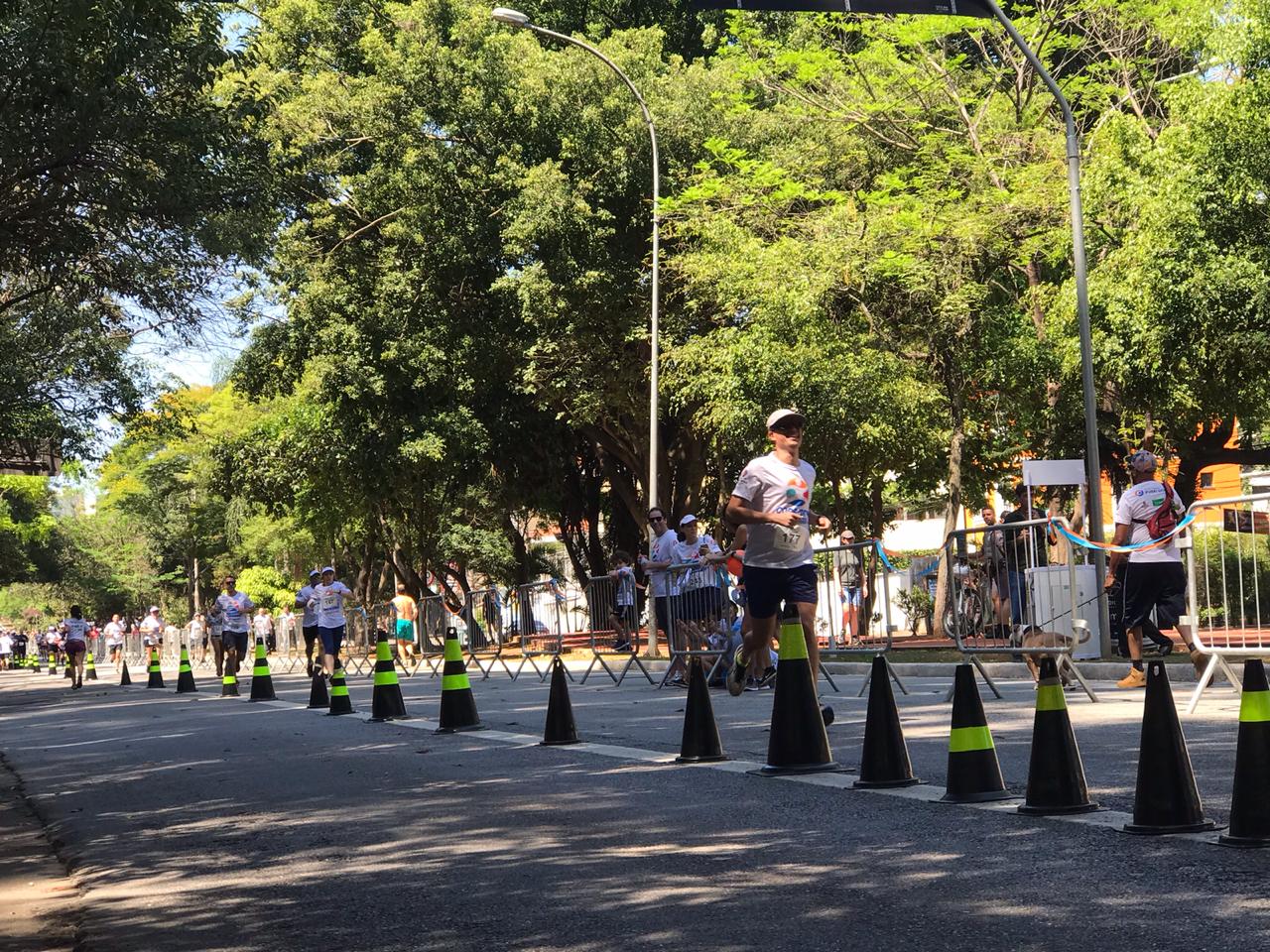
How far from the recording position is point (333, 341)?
3362 centimetres

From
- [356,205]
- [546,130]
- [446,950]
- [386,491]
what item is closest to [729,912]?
[446,950]

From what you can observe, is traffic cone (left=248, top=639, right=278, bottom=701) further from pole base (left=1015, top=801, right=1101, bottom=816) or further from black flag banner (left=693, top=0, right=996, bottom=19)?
pole base (left=1015, top=801, right=1101, bottom=816)

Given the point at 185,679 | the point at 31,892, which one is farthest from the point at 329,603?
the point at 31,892

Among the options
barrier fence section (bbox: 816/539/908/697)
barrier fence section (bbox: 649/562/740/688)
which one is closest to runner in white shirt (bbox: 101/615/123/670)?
barrier fence section (bbox: 649/562/740/688)

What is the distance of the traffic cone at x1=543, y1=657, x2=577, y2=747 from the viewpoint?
36.3 ft

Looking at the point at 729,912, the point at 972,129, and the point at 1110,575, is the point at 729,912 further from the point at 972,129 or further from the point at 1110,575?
the point at 972,129

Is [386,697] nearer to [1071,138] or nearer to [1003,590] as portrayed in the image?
[1003,590]

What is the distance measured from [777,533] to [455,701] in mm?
3542

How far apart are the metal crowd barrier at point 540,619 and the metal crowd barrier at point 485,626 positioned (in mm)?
655

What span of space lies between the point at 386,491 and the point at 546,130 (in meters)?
9.78

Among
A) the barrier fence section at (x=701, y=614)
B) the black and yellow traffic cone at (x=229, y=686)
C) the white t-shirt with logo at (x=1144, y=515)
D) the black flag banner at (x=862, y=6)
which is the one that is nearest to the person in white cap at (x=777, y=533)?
the white t-shirt with logo at (x=1144, y=515)

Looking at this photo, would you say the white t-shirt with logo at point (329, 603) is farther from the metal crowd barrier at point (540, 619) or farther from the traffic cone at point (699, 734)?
the traffic cone at point (699, 734)

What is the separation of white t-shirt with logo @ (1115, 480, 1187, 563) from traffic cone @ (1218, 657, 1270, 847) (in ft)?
27.1

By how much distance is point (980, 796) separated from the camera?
706 centimetres
